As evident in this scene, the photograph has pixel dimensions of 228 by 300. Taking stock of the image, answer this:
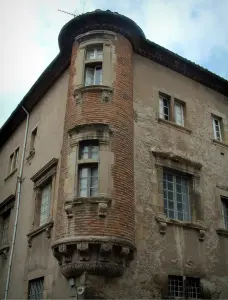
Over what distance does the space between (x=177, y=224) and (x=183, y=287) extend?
76.3 inches

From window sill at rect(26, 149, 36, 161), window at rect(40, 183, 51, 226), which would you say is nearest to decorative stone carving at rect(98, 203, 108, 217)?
window at rect(40, 183, 51, 226)

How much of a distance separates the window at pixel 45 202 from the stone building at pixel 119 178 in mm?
42

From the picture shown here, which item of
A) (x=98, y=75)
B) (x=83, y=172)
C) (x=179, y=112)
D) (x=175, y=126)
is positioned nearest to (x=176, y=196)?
(x=175, y=126)

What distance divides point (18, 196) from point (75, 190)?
5.68 meters

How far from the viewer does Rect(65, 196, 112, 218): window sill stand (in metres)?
10.9

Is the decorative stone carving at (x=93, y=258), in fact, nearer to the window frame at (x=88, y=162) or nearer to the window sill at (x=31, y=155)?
the window frame at (x=88, y=162)

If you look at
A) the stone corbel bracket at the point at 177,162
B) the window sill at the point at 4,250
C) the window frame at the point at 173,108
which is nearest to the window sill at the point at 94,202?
the stone corbel bracket at the point at 177,162

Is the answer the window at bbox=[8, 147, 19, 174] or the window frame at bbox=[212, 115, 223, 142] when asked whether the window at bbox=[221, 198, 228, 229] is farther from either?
the window at bbox=[8, 147, 19, 174]

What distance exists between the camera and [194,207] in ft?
44.4

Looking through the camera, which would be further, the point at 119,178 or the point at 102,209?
the point at 119,178

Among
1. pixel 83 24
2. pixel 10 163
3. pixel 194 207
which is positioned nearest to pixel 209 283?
pixel 194 207

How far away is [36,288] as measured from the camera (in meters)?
12.8

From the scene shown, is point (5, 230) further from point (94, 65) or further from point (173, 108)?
point (173, 108)

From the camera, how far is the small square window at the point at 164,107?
14.9m
